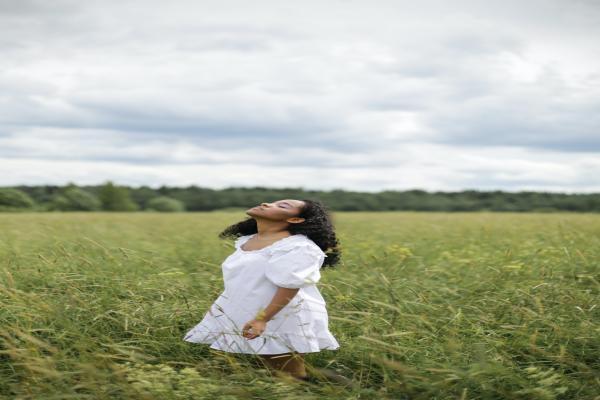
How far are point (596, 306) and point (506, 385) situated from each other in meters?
1.91

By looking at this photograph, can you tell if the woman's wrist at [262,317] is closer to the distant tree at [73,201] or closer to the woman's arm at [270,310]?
the woman's arm at [270,310]

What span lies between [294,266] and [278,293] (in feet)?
0.58

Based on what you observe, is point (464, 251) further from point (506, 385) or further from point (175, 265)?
point (506, 385)

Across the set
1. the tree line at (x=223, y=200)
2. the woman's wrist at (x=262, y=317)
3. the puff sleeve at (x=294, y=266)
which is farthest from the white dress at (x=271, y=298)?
the tree line at (x=223, y=200)

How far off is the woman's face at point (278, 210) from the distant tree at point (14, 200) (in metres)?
23.1

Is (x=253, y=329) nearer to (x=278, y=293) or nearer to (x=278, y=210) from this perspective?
(x=278, y=293)

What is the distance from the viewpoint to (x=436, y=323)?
16.5ft

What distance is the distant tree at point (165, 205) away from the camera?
26109mm

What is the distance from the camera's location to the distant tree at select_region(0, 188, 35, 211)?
82.9 ft

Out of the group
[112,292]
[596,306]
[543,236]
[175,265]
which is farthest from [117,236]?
[596,306]

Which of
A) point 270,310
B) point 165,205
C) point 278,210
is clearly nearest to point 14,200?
point 165,205

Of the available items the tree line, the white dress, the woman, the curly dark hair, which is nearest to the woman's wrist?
the woman

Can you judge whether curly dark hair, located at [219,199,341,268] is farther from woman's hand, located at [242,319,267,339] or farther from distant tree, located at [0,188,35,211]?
distant tree, located at [0,188,35,211]

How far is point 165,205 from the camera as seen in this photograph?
26312mm
